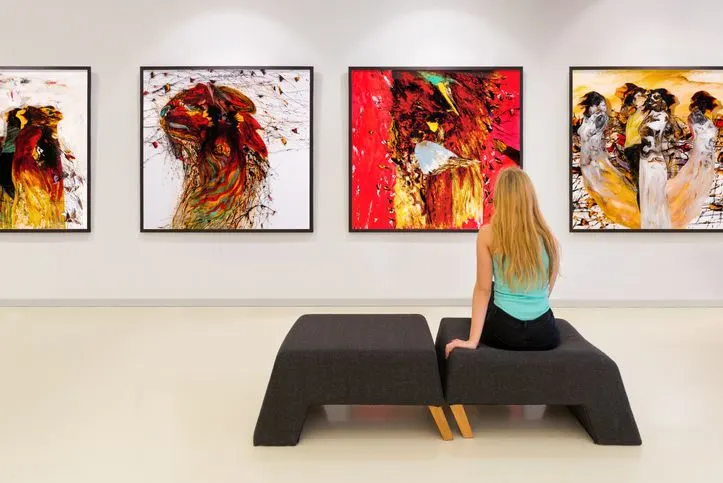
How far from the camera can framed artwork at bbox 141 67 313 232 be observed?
627cm

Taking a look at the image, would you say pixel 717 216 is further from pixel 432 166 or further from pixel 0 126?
pixel 0 126

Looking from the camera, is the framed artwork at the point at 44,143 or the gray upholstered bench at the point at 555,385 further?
the framed artwork at the point at 44,143

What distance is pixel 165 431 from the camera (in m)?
2.92

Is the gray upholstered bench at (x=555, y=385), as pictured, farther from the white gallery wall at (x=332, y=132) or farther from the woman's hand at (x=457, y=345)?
the white gallery wall at (x=332, y=132)

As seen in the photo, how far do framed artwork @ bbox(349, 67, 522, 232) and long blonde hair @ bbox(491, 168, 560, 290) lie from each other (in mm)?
3323

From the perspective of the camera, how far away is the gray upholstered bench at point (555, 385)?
276cm

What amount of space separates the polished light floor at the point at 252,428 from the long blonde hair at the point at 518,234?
31.6 inches

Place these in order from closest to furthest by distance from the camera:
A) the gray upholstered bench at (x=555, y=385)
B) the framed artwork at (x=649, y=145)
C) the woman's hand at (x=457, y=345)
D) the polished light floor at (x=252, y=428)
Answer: the polished light floor at (x=252, y=428) → the gray upholstered bench at (x=555, y=385) → the woman's hand at (x=457, y=345) → the framed artwork at (x=649, y=145)

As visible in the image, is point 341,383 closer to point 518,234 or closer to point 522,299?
point 522,299

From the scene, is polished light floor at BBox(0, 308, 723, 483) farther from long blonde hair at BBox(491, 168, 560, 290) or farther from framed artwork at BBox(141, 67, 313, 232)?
framed artwork at BBox(141, 67, 313, 232)

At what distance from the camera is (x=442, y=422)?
9.18ft

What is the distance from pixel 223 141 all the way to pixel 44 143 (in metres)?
2.03

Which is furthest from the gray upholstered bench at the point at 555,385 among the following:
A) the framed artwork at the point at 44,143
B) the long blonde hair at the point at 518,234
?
the framed artwork at the point at 44,143

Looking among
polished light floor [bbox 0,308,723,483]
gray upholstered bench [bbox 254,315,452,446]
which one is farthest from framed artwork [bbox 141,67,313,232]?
gray upholstered bench [bbox 254,315,452,446]
